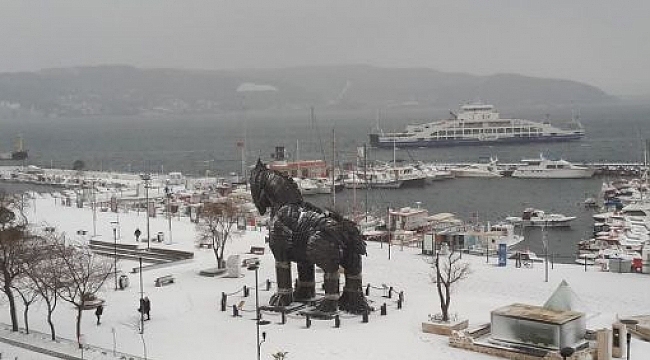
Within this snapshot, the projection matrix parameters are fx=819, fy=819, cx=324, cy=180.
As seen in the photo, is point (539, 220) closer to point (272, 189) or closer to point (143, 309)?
point (272, 189)

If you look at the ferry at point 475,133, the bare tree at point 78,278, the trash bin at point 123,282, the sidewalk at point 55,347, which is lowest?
the sidewalk at point 55,347

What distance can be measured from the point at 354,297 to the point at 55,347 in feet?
29.8

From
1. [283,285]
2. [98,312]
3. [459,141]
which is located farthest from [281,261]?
[459,141]

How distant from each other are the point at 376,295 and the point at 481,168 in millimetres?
81263

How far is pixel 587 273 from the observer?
103ft

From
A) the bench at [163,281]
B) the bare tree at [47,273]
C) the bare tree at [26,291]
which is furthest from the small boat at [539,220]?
the bare tree at [47,273]

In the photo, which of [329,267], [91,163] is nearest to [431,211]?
[329,267]

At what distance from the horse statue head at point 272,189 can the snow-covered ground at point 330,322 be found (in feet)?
11.6

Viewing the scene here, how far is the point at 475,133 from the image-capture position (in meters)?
153

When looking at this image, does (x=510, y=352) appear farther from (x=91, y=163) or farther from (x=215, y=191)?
(x=91, y=163)

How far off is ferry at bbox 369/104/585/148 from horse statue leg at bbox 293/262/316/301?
123823 millimetres

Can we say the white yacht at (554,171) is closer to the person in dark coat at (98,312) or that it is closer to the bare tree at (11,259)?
the person in dark coat at (98,312)

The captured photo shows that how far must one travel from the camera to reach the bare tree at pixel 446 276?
2434 cm

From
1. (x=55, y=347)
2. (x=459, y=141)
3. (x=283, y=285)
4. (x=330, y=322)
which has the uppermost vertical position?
(x=459, y=141)
